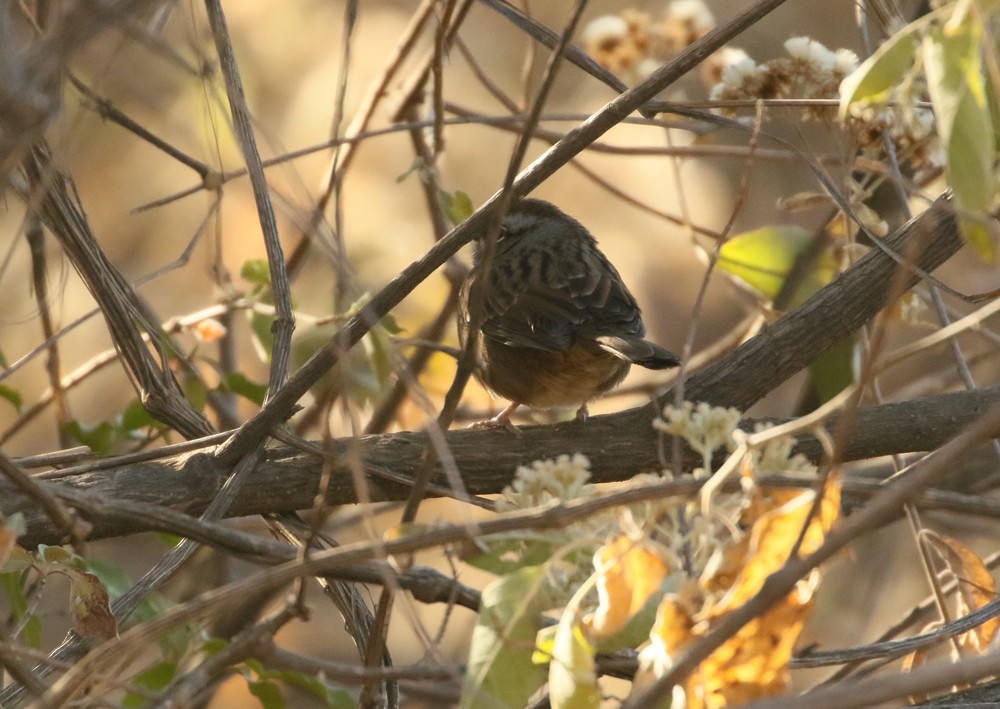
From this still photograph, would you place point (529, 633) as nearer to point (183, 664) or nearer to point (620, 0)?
point (183, 664)

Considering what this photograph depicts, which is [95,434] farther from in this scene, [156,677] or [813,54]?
[813,54]

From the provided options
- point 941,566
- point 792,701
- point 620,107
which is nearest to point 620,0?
point 941,566

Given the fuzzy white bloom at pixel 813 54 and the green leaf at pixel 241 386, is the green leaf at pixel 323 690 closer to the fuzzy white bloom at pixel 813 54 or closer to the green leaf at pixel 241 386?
the green leaf at pixel 241 386

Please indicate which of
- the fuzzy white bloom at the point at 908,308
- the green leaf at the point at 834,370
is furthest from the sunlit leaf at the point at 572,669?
the green leaf at the point at 834,370

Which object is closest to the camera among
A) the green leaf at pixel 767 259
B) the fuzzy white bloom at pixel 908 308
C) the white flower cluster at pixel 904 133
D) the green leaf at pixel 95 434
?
the white flower cluster at pixel 904 133

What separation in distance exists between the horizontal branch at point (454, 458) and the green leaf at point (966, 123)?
4.47 feet

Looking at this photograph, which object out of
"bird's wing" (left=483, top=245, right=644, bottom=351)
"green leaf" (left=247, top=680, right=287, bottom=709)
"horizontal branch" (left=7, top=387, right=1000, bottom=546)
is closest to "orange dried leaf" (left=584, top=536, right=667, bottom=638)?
"horizontal branch" (left=7, top=387, right=1000, bottom=546)

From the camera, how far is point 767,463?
1585mm

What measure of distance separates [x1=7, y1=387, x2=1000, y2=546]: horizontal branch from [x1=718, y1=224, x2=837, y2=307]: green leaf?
895 millimetres

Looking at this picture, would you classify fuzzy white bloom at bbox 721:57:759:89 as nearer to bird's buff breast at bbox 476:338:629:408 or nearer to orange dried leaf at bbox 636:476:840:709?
bird's buff breast at bbox 476:338:629:408

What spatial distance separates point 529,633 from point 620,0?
20.1 ft

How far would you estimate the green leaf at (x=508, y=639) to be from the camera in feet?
5.14

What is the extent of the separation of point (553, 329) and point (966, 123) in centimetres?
255

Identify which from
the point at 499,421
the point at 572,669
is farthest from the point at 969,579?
the point at 499,421
